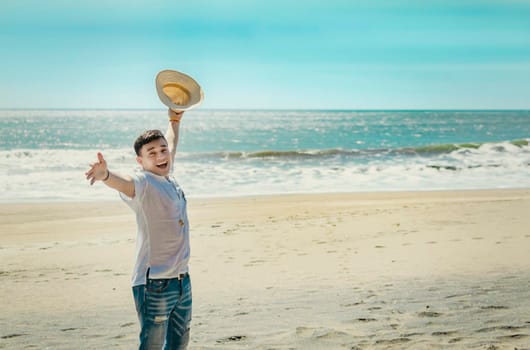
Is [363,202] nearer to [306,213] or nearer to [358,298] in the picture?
[306,213]

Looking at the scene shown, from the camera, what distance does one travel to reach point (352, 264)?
23.2 ft

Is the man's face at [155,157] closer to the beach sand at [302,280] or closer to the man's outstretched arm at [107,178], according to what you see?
the man's outstretched arm at [107,178]

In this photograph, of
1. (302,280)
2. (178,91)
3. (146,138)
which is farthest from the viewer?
(302,280)

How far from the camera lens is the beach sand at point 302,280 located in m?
4.59

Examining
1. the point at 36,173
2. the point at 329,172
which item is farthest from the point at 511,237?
the point at 36,173

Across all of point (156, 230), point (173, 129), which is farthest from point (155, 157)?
point (173, 129)

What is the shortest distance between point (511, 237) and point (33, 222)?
29.3 ft

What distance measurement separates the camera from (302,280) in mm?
6430

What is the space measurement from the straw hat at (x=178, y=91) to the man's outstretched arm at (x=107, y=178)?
807 millimetres

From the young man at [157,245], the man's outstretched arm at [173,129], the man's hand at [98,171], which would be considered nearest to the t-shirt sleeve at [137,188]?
the young man at [157,245]

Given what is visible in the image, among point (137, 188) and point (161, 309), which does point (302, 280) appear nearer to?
point (161, 309)

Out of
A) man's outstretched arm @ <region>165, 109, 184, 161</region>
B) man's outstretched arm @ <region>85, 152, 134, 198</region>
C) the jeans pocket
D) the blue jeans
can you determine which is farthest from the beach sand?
man's outstretched arm @ <region>85, 152, 134, 198</region>

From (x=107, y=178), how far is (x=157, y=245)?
0.49m

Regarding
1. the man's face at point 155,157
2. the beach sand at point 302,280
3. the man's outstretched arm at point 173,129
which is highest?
the man's outstretched arm at point 173,129
